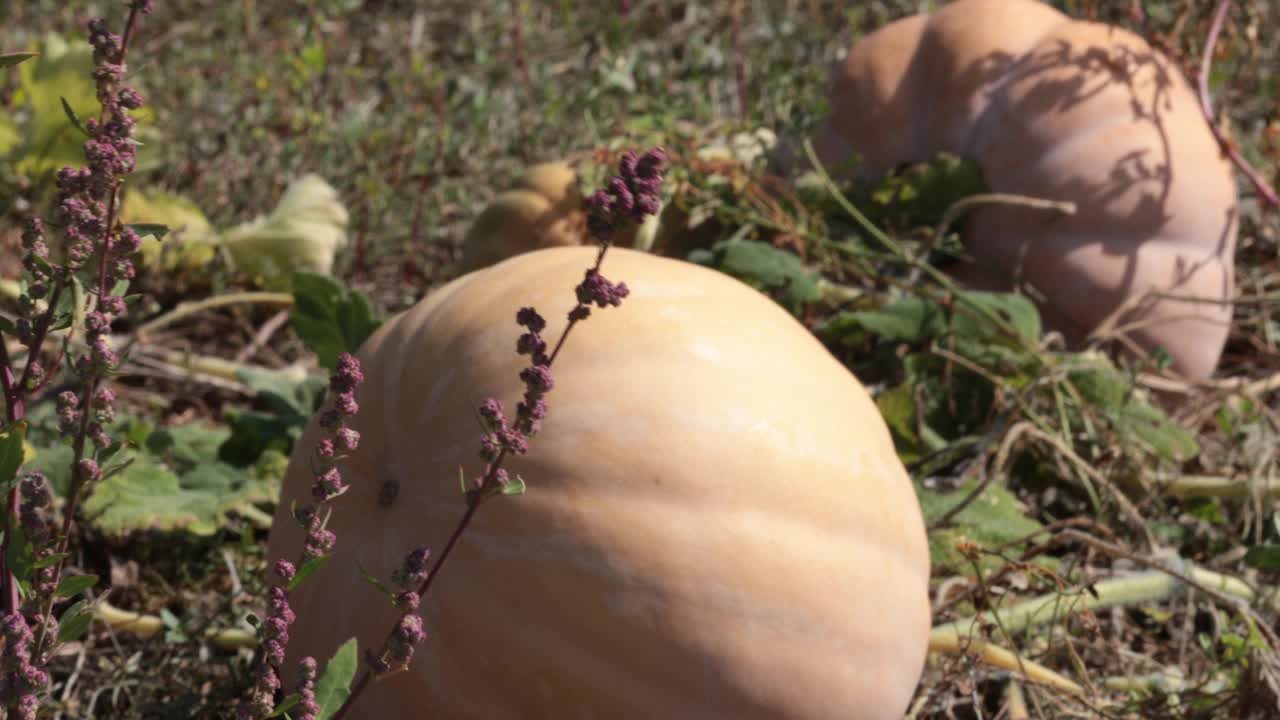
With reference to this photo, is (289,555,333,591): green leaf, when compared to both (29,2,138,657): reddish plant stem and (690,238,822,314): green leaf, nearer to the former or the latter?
(29,2,138,657): reddish plant stem

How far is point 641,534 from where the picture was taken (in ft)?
4.75

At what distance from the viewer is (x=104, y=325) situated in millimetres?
1120

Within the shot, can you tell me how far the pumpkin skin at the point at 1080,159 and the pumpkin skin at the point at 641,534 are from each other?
105cm

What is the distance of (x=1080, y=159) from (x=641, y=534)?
1.42 metres

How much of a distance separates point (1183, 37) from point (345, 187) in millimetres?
1872

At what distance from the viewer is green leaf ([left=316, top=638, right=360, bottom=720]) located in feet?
3.98

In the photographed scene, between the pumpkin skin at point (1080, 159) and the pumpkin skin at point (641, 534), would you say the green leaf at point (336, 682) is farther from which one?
the pumpkin skin at point (1080, 159)

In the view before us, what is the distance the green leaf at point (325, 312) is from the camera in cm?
209

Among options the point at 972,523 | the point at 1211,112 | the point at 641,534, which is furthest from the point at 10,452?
the point at 1211,112

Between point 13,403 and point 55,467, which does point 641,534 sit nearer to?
point 13,403

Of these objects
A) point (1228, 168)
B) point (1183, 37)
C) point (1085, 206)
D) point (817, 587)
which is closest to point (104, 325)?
point (817, 587)

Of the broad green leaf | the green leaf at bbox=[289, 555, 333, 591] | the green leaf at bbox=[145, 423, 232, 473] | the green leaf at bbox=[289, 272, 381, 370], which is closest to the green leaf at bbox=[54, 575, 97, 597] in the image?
the green leaf at bbox=[289, 555, 333, 591]

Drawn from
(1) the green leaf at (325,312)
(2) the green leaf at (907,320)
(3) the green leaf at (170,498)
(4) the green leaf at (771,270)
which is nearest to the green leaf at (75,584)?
(3) the green leaf at (170,498)

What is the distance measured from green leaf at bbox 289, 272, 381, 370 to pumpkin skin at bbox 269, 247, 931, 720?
0.45 m
